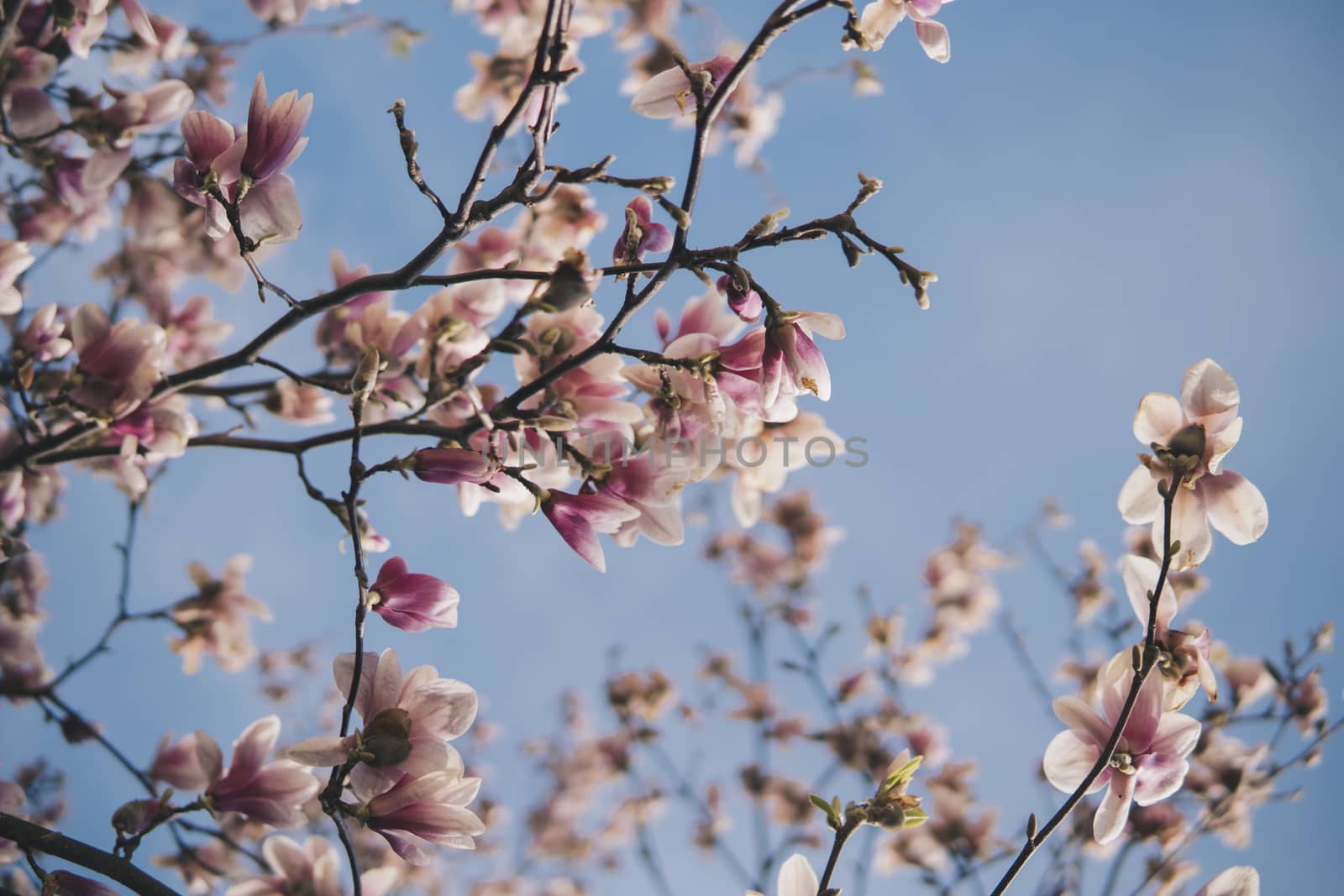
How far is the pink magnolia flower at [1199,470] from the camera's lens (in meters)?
0.97

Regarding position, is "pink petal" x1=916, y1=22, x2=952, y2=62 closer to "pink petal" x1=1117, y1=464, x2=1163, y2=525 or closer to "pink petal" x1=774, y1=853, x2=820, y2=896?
"pink petal" x1=1117, y1=464, x2=1163, y2=525

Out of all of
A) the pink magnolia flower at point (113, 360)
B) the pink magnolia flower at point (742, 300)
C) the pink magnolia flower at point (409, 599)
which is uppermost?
the pink magnolia flower at point (113, 360)

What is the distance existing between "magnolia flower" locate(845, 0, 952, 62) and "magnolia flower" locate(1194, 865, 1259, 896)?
45.4 inches

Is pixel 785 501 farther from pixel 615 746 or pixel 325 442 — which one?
pixel 325 442

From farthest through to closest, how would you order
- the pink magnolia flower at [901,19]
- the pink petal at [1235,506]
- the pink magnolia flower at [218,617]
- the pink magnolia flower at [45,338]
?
1. the pink magnolia flower at [218,617]
2. the pink magnolia flower at [45,338]
3. the pink magnolia flower at [901,19]
4. the pink petal at [1235,506]

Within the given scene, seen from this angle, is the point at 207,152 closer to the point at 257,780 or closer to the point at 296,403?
the point at 296,403

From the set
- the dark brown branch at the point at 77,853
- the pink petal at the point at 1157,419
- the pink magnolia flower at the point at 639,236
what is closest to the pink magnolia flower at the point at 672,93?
the pink magnolia flower at the point at 639,236

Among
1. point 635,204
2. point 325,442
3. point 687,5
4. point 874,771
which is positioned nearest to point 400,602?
point 325,442

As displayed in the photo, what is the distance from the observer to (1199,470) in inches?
39.5

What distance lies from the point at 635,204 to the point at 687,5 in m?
1.63

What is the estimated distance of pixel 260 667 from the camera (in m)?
5.52

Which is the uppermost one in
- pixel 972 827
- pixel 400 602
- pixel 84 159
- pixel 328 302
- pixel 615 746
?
pixel 84 159

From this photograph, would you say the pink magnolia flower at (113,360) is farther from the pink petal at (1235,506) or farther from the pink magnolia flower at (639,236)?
the pink petal at (1235,506)

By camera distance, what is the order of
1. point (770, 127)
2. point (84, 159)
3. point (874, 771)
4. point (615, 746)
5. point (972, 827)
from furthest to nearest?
point (615, 746)
point (770, 127)
point (874, 771)
point (972, 827)
point (84, 159)
